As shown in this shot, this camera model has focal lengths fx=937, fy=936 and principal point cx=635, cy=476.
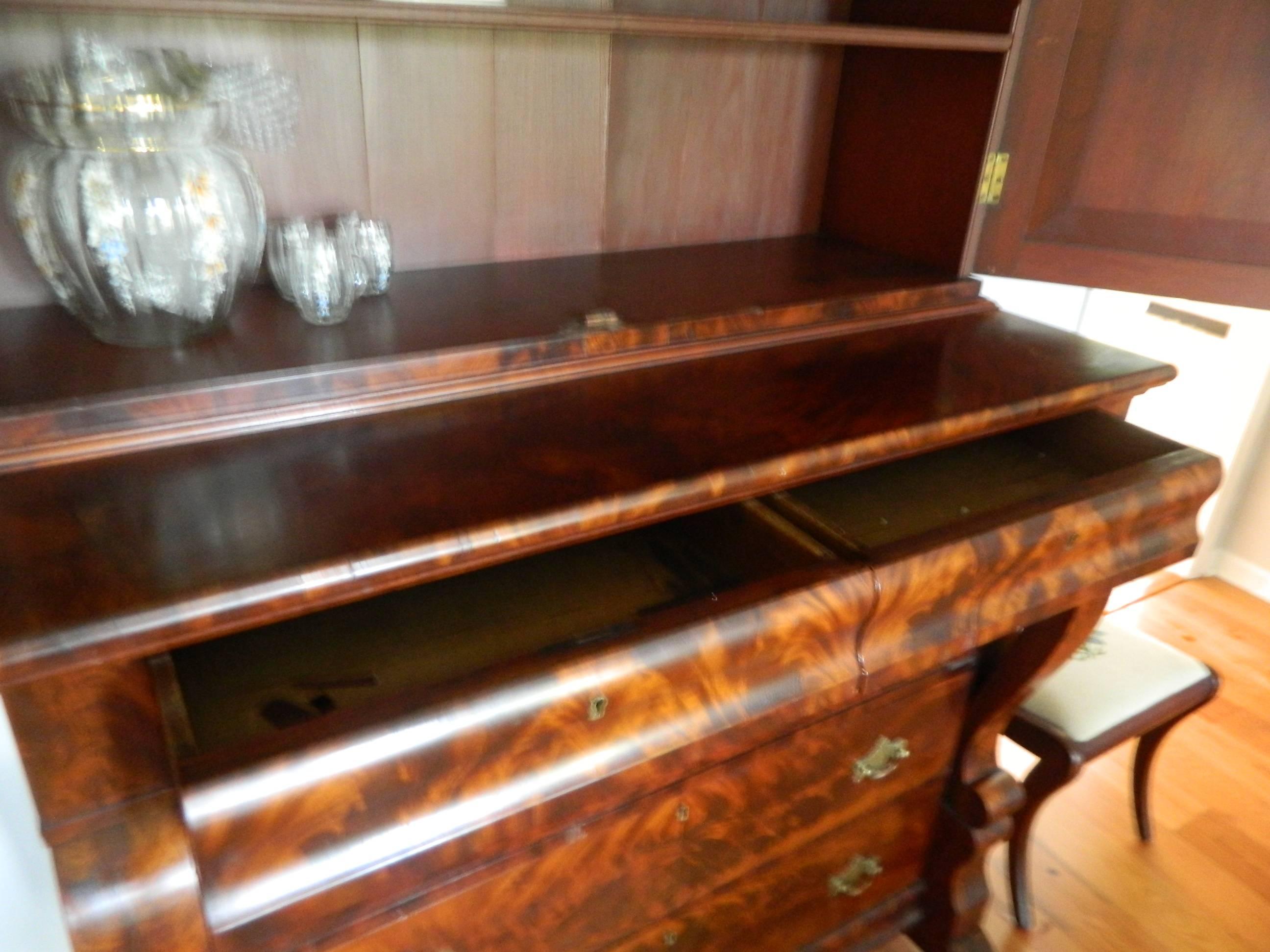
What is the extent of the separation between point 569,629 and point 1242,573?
220 centimetres

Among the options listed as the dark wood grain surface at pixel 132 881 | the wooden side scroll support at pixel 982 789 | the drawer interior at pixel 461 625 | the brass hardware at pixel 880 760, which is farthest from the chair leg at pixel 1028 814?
the dark wood grain surface at pixel 132 881

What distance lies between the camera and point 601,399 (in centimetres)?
80

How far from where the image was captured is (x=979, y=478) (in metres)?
1.01

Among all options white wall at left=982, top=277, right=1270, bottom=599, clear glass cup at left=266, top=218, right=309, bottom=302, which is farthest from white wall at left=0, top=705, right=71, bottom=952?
white wall at left=982, top=277, right=1270, bottom=599

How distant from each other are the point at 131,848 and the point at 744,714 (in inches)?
17.1

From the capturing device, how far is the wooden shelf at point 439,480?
1.71ft

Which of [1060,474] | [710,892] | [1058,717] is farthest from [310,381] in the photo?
[1058,717]

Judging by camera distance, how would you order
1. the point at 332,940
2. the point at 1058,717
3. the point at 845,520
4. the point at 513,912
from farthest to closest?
the point at 1058,717 < the point at 845,520 < the point at 513,912 < the point at 332,940

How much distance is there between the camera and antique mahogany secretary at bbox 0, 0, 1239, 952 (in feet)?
1.89

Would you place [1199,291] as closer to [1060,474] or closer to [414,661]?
[1060,474]

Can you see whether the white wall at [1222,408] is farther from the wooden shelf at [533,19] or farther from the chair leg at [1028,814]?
the wooden shelf at [533,19]

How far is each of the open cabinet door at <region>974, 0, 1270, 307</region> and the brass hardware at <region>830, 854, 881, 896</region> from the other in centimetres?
73

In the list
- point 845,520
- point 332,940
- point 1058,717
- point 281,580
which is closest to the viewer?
point 281,580

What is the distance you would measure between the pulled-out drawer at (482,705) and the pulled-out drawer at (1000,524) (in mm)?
52
